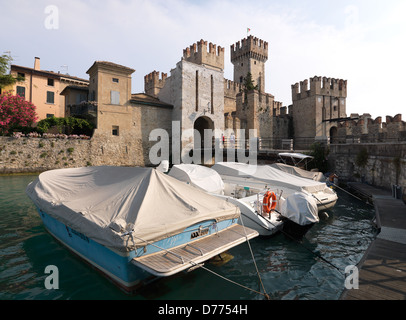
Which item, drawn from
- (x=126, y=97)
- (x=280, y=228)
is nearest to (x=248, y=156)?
(x=126, y=97)

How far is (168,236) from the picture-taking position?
449cm

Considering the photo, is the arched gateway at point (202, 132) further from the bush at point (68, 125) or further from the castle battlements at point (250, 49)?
the castle battlements at point (250, 49)

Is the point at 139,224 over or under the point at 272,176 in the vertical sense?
under

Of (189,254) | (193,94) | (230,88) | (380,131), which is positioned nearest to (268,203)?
(189,254)

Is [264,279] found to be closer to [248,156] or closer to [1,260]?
[1,260]

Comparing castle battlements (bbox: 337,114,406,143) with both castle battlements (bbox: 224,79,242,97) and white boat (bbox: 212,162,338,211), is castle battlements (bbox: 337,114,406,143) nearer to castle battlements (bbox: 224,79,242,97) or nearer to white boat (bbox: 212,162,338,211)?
white boat (bbox: 212,162,338,211)

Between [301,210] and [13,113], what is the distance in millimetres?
24992

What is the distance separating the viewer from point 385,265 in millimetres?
5129

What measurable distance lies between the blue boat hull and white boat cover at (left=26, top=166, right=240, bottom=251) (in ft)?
0.68

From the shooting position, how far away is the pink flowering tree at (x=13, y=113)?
808 inches

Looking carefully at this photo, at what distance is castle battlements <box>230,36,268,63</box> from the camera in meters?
43.5

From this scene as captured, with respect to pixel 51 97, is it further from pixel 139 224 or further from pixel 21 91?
pixel 139 224

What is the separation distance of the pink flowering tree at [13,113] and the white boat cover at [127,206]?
61.6 feet
